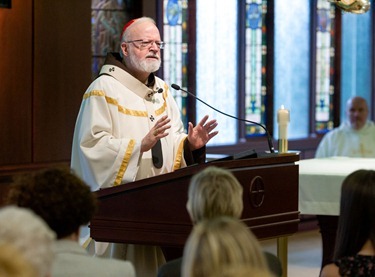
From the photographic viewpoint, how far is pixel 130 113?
233 inches

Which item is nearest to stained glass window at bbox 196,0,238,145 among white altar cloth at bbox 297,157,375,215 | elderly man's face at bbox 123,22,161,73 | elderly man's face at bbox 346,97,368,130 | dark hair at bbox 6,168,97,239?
elderly man's face at bbox 346,97,368,130

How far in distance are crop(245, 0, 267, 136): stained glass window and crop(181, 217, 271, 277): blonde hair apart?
8.53 m

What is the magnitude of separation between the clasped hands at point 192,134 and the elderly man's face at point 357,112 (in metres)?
5.05

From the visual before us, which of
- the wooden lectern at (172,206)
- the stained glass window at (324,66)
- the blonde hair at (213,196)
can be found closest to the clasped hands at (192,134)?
the wooden lectern at (172,206)

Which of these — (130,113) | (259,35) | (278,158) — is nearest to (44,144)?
(130,113)

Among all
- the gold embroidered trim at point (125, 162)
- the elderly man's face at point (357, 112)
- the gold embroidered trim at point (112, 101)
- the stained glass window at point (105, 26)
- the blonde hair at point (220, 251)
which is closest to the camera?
the blonde hair at point (220, 251)

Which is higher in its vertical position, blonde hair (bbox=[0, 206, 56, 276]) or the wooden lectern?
blonde hair (bbox=[0, 206, 56, 276])

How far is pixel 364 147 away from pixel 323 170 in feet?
10.2

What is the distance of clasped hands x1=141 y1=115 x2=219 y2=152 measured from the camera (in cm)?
521

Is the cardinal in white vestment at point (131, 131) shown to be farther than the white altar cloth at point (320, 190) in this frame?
No

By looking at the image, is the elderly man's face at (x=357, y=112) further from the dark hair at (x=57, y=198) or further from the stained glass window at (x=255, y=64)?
the dark hair at (x=57, y=198)

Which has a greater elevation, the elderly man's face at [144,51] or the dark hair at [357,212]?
the elderly man's face at [144,51]

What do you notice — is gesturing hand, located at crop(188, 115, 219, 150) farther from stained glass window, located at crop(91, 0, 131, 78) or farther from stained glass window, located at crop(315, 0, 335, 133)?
stained glass window, located at crop(315, 0, 335, 133)

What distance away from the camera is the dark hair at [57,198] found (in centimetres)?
311
